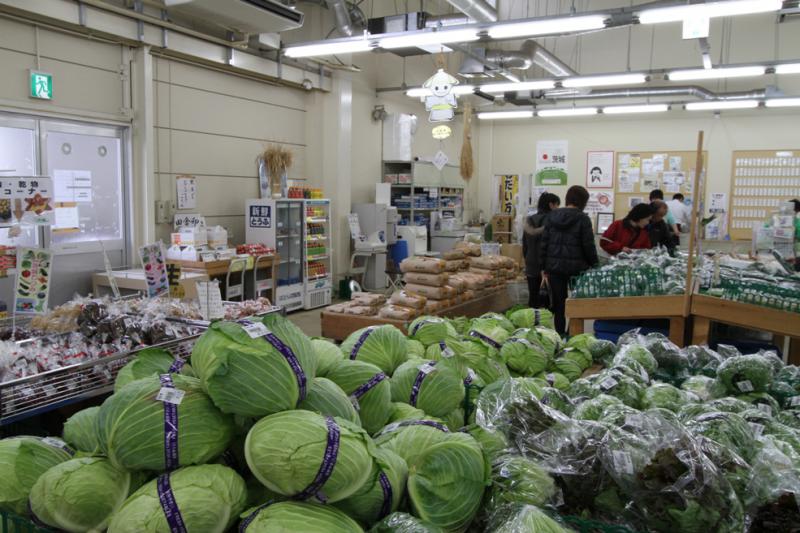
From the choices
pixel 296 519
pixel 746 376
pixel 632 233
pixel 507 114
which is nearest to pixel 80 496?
pixel 296 519

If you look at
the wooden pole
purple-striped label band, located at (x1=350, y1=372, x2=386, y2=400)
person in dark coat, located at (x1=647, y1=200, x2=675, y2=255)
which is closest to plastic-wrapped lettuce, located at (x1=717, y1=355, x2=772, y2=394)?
purple-striped label band, located at (x1=350, y1=372, x2=386, y2=400)

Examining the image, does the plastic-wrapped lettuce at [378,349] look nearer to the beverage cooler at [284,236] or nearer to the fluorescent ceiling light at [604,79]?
the beverage cooler at [284,236]

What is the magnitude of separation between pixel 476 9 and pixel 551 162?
7686 mm

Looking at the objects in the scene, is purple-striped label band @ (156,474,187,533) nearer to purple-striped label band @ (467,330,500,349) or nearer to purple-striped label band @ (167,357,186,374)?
purple-striped label band @ (167,357,186,374)

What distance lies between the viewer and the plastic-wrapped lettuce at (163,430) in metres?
1.18

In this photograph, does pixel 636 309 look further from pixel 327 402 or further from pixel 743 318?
pixel 327 402

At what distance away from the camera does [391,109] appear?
1197 cm

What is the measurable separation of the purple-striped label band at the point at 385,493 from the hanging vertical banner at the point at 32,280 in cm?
251

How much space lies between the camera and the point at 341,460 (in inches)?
44.6

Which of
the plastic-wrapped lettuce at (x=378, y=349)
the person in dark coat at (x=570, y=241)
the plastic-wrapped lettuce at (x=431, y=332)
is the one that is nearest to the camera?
the plastic-wrapped lettuce at (x=378, y=349)

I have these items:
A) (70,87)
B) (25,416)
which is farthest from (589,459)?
(70,87)

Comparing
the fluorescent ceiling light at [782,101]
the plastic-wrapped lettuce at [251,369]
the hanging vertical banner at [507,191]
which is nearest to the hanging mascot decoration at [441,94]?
the fluorescent ceiling light at [782,101]

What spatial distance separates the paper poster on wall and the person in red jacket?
733 cm

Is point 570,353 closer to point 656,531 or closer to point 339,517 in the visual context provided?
point 656,531
